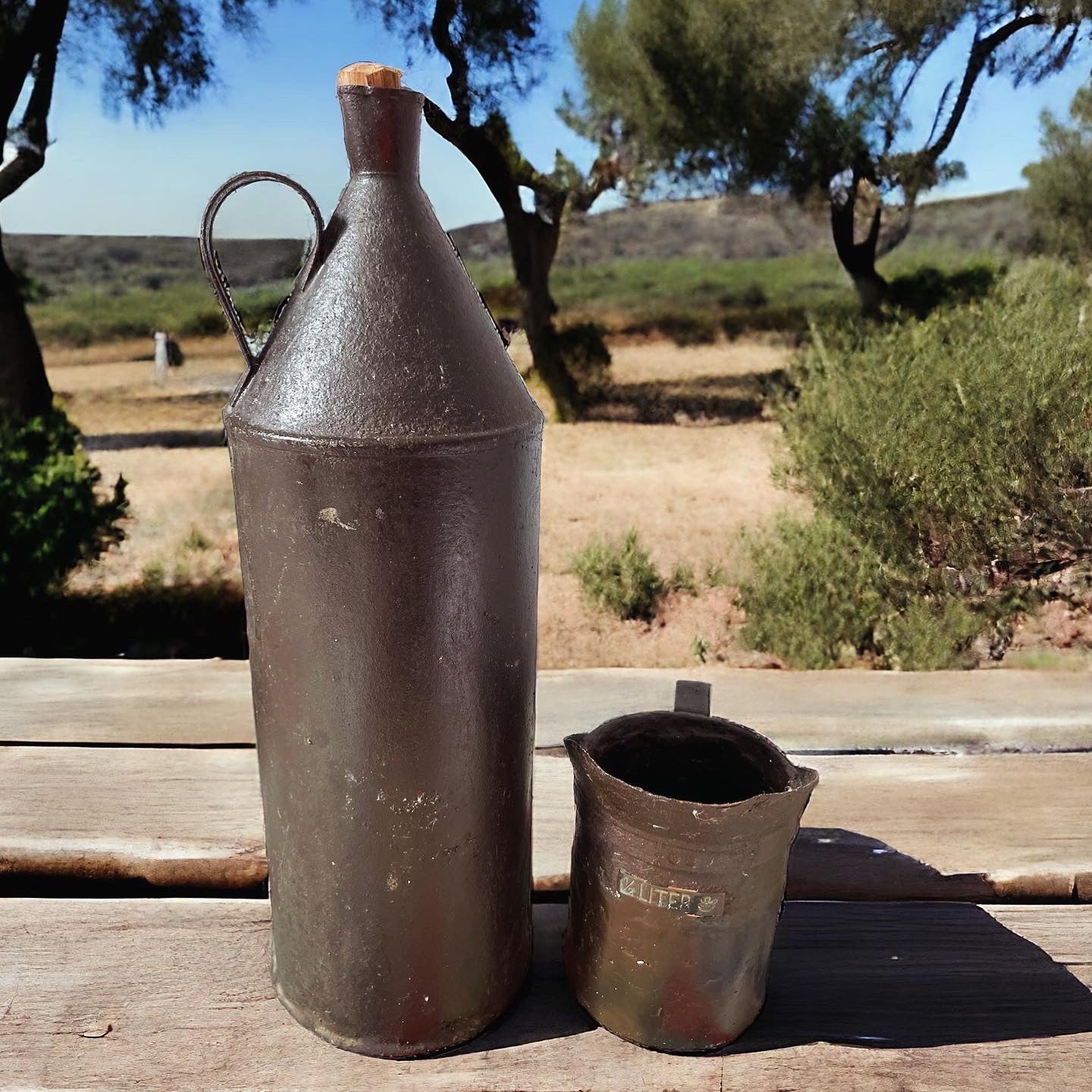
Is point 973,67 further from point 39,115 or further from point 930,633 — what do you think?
point 39,115

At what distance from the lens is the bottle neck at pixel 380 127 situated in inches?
51.0

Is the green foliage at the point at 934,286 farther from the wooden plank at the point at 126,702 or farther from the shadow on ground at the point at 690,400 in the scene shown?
the wooden plank at the point at 126,702

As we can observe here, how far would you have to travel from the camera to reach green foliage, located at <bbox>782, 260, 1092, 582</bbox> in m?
5.19

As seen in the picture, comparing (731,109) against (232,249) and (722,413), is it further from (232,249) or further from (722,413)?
(232,249)

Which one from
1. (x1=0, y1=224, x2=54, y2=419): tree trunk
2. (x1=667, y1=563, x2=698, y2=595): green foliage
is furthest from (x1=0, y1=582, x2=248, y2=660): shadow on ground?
(x1=667, y1=563, x2=698, y2=595): green foliage

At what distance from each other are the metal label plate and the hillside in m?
9.01

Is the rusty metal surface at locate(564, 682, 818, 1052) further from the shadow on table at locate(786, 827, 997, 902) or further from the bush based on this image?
the bush

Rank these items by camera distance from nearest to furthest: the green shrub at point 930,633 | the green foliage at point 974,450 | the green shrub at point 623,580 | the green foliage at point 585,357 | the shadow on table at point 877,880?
the shadow on table at point 877,880
the green foliage at point 974,450
the green shrub at point 930,633
the green shrub at point 623,580
the green foliage at point 585,357

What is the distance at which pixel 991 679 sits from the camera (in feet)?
8.20

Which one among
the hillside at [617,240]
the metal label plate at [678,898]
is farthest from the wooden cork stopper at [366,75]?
the hillside at [617,240]

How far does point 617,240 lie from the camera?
15.3 meters

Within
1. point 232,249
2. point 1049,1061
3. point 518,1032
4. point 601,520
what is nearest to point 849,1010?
point 1049,1061

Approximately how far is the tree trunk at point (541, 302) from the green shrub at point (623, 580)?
12.8 feet

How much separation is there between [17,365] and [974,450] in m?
6.35
